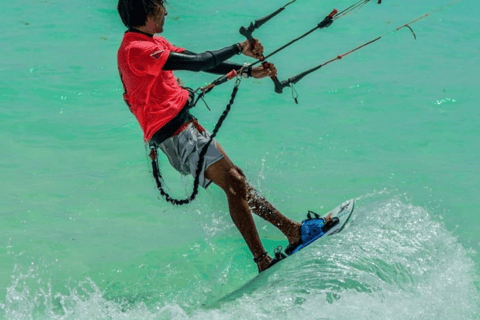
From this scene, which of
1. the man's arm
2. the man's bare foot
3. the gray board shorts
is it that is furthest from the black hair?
the man's bare foot

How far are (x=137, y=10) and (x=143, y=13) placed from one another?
0.14 feet

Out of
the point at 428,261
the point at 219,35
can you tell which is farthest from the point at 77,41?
the point at 428,261

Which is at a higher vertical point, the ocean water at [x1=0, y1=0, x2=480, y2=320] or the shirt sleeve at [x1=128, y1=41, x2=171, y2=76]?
the shirt sleeve at [x1=128, y1=41, x2=171, y2=76]

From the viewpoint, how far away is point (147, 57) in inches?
183

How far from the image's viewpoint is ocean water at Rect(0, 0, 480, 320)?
15.7 ft

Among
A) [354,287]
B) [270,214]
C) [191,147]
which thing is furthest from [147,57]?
[354,287]

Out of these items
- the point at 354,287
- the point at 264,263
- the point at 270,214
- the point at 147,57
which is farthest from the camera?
the point at 270,214

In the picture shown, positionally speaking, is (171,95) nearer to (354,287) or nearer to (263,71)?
(263,71)

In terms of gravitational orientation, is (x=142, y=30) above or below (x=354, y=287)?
above

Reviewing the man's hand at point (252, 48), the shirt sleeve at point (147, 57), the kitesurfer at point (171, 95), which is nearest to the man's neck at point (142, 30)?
the kitesurfer at point (171, 95)

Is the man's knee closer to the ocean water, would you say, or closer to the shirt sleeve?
the ocean water

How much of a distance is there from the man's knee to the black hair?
1.10 metres

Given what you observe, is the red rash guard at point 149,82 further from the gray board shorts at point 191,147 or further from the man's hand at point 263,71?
the man's hand at point 263,71

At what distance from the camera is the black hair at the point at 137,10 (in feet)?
15.5
